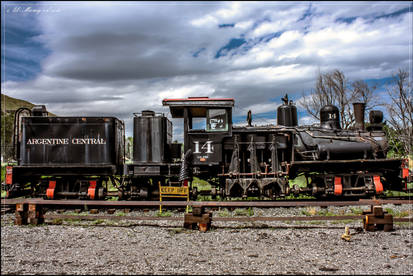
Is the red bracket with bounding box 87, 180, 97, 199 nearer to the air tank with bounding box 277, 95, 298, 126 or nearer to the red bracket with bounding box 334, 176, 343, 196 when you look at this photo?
the air tank with bounding box 277, 95, 298, 126

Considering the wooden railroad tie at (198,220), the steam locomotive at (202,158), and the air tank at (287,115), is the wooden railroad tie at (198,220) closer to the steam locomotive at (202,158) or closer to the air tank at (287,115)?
the steam locomotive at (202,158)

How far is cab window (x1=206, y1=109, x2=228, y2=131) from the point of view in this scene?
974cm

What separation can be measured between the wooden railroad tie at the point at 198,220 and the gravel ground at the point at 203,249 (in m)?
0.18

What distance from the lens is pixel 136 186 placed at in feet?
33.2

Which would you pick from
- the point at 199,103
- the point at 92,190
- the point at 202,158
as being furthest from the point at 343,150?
the point at 92,190

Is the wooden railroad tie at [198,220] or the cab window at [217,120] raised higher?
the cab window at [217,120]

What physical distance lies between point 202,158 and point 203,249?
174 inches

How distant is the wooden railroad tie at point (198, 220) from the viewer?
677cm

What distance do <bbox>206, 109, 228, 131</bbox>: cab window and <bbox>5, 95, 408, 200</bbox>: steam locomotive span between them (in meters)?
0.03

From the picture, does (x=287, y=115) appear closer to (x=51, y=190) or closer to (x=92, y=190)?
(x=92, y=190)

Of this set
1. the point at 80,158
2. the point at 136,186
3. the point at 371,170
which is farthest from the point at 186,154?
the point at 371,170

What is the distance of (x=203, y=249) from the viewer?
5523mm

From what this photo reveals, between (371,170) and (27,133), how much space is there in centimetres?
1088

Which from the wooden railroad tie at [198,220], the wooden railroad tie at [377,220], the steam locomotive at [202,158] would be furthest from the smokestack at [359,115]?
the wooden railroad tie at [198,220]
